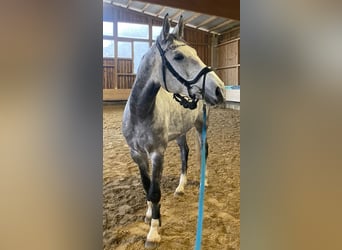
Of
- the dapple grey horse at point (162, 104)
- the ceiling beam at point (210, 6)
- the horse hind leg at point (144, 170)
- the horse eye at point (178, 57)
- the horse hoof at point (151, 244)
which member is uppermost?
the ceiling beam at point (210, 6)

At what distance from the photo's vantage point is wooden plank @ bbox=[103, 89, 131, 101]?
1.94 feet

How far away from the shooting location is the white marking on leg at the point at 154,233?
0.65 m

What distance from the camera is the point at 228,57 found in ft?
2.17

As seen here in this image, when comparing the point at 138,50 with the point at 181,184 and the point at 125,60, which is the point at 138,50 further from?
the point at 181,184

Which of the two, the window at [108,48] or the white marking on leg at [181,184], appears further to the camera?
the white marking on leg at [181,184]

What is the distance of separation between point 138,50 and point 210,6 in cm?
22

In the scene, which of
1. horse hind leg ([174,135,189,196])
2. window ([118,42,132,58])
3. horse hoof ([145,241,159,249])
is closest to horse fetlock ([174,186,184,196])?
horse hind leg ([174,135,189,196])

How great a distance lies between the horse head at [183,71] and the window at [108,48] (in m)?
0.13

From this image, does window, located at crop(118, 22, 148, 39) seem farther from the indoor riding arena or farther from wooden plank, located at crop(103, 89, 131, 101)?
wooden plank, located at crop(103, 89, 131, 101)

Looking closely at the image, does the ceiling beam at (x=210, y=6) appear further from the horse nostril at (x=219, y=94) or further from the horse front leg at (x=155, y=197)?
the horse front leg at (x=155, y=197)

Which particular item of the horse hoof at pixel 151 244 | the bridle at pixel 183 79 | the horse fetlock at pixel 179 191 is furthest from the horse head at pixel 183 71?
the horse hoof at pixel 151 244
